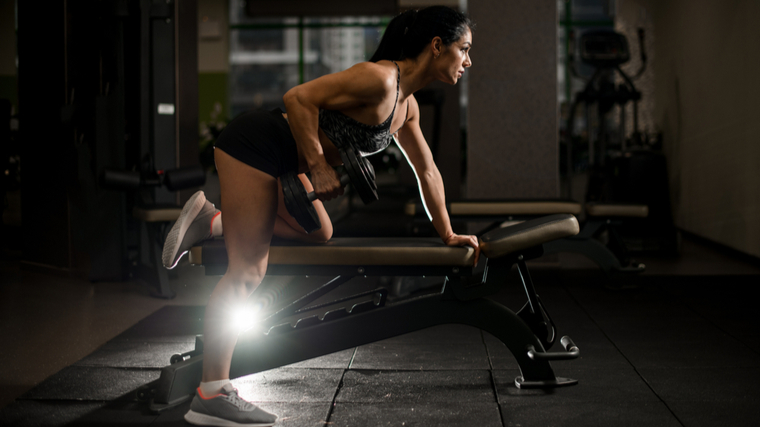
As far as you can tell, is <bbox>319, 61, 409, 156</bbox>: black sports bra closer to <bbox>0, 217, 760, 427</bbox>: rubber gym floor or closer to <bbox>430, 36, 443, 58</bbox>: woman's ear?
<bbox>430, 36, 443, 58</bbox>: woman's ear

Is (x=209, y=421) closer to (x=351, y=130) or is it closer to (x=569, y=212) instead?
(x=351, y=130)

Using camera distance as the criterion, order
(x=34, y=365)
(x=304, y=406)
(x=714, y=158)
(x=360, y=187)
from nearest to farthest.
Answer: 1. (x=360, y=187)
2. (x=304, y=406)
3. (x=34, y=365)
4. (x=714, y=158)

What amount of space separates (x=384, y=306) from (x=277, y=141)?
60 centimetres

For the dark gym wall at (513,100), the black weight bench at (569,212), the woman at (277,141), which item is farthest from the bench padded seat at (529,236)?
the dark gym wall at (513,100)

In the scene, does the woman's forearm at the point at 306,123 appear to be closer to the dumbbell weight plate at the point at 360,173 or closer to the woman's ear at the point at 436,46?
the dumbbell weight plate at the point at 360,173

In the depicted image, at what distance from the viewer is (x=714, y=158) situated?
480 cm

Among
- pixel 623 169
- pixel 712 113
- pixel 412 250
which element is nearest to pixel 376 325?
pixel 412 250

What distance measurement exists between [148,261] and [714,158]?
4381mm

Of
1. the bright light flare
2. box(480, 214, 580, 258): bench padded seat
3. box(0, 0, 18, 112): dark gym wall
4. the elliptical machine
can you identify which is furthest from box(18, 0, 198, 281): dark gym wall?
→ the elliptical machine

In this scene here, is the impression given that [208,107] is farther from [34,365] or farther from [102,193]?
[34,365]

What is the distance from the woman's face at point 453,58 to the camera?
5.24 ft

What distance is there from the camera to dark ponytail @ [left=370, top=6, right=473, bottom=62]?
1584 millimetres

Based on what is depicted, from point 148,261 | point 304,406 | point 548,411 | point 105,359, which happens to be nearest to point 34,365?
point 105,359

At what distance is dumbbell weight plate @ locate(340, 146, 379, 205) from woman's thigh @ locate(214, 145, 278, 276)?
260 millimetres
